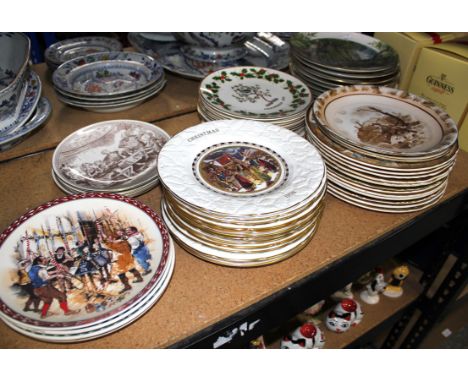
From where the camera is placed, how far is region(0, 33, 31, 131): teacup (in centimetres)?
106

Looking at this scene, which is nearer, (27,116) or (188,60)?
(27,116)

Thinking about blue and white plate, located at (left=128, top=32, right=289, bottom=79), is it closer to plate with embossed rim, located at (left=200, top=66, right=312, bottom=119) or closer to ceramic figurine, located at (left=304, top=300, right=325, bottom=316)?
plate with embossed rim, located at (left=200, top=66, right=312, bottom=119)

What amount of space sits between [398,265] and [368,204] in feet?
2.35

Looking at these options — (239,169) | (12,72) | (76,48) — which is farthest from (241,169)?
(76,48)

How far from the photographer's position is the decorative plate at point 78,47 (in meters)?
1.48

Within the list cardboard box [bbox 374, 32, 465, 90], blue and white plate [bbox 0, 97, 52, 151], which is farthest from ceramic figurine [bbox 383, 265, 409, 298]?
blue and white plate [bbox 0, 97, 52, 151]

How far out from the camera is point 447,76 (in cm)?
120

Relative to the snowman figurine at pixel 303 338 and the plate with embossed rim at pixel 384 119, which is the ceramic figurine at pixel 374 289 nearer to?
the snowman figurine at pixel 303 338

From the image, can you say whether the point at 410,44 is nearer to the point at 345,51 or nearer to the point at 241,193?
the point at 345,51

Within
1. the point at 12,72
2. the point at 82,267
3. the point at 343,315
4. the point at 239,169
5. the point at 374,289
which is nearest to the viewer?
the point at 82,267

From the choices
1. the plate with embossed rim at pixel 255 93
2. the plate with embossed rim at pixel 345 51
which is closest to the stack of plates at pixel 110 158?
the plate with embossed rim at pixel 255 93

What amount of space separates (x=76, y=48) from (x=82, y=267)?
104cm

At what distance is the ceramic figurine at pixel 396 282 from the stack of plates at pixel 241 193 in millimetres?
728

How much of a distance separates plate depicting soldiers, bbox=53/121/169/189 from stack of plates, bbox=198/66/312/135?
0.17 meters
